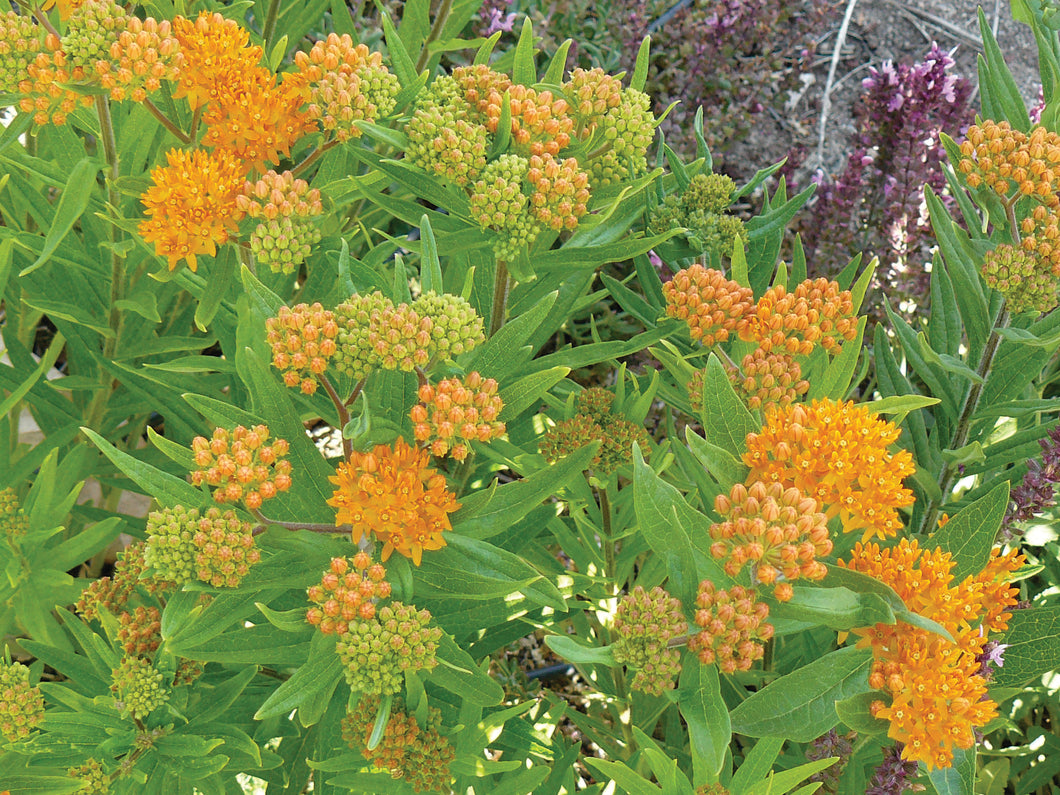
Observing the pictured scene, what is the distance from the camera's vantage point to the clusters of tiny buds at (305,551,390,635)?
1578mm

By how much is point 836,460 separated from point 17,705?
1.85m

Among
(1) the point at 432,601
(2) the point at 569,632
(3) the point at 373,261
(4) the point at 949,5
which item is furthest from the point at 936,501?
(4) the point at 949,5

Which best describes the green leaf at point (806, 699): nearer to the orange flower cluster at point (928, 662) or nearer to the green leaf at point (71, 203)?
the orange flower cluster at point (928, 662)

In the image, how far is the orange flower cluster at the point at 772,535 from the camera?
5.09 ft

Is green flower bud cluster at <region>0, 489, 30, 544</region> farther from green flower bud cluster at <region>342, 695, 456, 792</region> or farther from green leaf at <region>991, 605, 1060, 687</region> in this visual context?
green leaf at <region>991, 605, 1060, 687</region>

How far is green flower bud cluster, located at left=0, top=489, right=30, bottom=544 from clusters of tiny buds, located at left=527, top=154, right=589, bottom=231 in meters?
1.66

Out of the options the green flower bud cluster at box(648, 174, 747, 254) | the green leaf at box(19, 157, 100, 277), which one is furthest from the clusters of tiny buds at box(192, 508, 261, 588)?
the green flower bud cluster at box(648, 174, 747, 254)

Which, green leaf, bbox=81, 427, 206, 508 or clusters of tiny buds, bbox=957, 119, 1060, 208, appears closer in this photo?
green leaf, bbox=81, 427, 206, 508

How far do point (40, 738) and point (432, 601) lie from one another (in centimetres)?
95

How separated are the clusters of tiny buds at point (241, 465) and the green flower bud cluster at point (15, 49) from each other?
107 cm

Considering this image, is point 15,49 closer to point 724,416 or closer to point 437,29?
point 437,29

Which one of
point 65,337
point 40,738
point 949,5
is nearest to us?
point 40,738

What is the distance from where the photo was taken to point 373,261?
254cm

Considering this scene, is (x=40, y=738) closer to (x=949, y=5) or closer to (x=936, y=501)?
(x=936, y=501)
